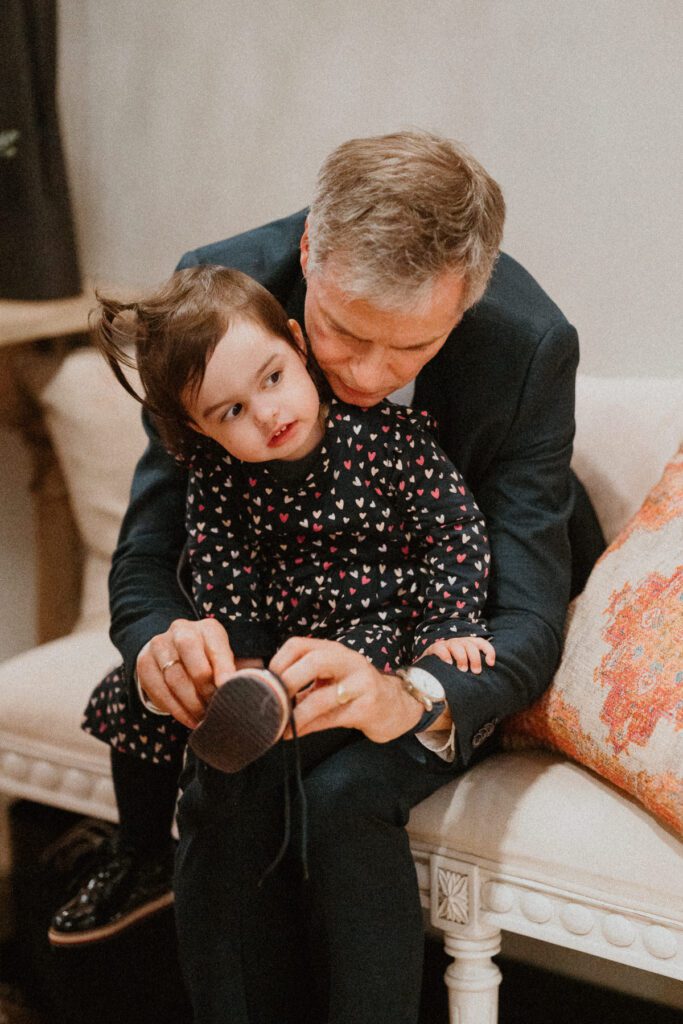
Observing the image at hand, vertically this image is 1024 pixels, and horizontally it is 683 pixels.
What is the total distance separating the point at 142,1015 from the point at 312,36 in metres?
1.79

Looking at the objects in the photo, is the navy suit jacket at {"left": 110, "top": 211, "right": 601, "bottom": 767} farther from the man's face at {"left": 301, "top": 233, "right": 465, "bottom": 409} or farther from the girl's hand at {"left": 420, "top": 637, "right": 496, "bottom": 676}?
the man's face at {"left": 301, "top": 233, "right": 465, "bottom": 409}

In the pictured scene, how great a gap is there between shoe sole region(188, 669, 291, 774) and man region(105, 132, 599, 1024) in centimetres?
5

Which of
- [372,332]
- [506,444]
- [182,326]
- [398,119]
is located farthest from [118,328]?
[398,119]

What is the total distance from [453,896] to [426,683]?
13.0 inches

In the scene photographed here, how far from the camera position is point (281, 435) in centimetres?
123

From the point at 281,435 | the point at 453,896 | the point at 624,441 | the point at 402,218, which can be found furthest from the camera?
the point at 624,441

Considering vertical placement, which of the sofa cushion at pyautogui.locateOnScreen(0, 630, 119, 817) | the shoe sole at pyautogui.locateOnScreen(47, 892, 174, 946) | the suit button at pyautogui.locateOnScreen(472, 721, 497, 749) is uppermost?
the suit button at pyautogui.locateOnScreen(472, 721, 497, 749)

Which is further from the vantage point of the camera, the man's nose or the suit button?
the suit button

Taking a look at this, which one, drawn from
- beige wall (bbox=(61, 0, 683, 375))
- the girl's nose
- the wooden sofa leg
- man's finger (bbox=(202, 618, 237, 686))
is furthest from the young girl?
beige wall (bbox=(61, 0, 683, 375))

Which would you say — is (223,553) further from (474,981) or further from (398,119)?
(398,119)

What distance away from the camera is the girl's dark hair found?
121cm

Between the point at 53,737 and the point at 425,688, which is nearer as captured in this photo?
the point at 425,688

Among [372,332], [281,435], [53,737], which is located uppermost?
[372,332]

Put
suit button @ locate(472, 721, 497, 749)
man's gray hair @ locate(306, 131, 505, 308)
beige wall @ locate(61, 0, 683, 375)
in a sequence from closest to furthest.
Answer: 1. man's gray hair @ locate(306, 131, 505, 308)
2. suit button @ locate(472, 721, 497, 749)
3. beige wall @ locate(61, 0, 683, 375)
